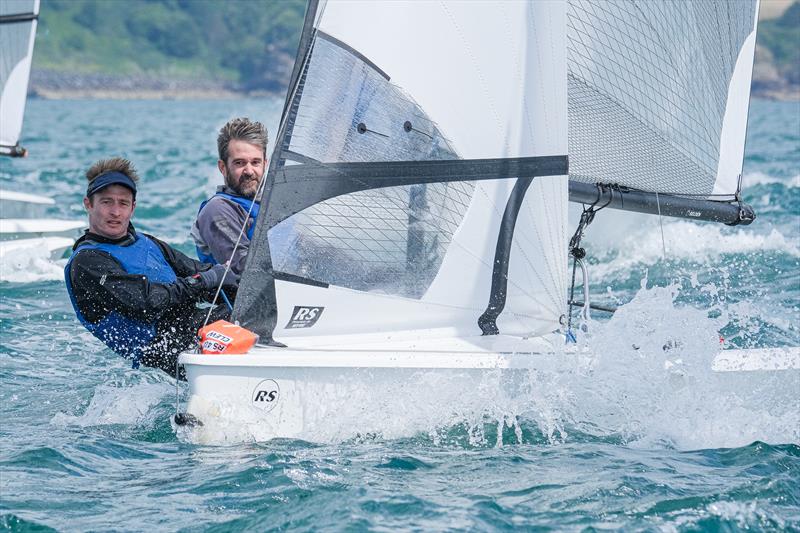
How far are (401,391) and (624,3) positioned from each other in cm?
198

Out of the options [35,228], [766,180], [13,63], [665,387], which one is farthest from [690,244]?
[13,63]

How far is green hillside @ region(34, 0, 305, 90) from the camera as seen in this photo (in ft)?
283

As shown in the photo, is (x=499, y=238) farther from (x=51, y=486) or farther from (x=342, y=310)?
(x=51, y=486)

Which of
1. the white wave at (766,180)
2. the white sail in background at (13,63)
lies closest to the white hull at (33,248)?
the white sail in background at (13,63)

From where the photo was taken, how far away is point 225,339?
12.2 feet

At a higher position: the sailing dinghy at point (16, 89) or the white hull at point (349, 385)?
the sailing dinghy at point (16, 89)

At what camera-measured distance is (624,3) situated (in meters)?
4.77

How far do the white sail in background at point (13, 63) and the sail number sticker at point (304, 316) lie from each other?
605 centimetres

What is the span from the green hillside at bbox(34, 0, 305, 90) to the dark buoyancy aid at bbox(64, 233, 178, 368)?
81.9 m

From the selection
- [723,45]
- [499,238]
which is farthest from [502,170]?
[723,45]

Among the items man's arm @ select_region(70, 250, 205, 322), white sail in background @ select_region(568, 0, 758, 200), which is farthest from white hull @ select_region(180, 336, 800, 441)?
white sail in background @ select_region(568, 0, 758, 200)

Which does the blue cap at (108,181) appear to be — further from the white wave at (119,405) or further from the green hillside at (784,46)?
the green hillside at (784,46)

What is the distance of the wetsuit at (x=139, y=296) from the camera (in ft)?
13.1

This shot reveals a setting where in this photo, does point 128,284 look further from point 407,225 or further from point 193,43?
point 193,43
